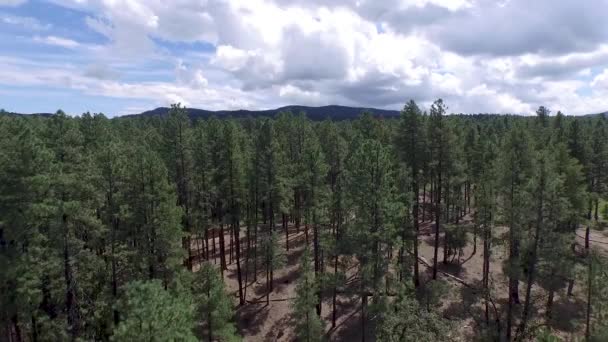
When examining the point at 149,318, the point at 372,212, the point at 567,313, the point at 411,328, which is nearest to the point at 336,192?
the point at 372,212

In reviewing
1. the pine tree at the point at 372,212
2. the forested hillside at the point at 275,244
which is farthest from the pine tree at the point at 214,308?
the pine tree at the point at 372,212

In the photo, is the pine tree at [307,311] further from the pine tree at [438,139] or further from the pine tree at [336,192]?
the pine tree at [438,139]

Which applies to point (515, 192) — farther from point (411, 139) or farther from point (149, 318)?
point (149, 318)

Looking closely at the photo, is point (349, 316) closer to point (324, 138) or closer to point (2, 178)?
point (324, 138)

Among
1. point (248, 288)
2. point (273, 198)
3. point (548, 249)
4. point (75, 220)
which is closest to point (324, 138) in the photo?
point (273, 198)

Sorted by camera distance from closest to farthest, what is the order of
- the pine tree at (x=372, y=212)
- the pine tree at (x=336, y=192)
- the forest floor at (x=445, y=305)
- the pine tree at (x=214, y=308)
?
the pine tree at (x=214, y=308), the pine tree at (x=372, y=212), the forest floor at (x=445, y=305), the pine tree at (x=336, y=192)

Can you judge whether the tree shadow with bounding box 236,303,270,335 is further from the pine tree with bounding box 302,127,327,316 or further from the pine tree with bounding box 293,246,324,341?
the pine tree with bounding box 293,246,324,341
